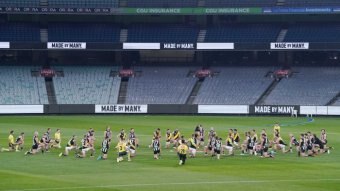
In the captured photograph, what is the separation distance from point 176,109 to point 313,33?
20.6 m

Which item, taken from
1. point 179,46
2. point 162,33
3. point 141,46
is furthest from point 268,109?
point 162,33

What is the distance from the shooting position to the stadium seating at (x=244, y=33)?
3679 inches

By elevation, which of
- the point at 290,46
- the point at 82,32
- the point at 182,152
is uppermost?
the point at 82,32

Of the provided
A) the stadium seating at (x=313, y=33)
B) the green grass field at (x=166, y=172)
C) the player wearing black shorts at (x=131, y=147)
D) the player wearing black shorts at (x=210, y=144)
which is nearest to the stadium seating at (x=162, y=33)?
the stadium seating at (x=313, y=33)

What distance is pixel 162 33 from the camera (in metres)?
95.4

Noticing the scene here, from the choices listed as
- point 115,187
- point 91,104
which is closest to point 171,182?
point 115,187

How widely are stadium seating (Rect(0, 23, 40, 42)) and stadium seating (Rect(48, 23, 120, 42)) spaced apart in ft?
6.09

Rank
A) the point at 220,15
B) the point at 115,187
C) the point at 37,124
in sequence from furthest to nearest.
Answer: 1. the point at 220,15
2. the point at 37,124
3. the point at 115,187

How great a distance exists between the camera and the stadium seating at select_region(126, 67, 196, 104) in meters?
88.9

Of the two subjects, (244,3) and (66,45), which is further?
(66,45)

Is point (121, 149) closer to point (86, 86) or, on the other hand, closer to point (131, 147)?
point (131, 147)

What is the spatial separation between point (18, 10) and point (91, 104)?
578 inches

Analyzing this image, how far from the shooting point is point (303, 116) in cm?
8456

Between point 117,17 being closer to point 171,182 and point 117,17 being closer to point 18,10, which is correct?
point 18,10
